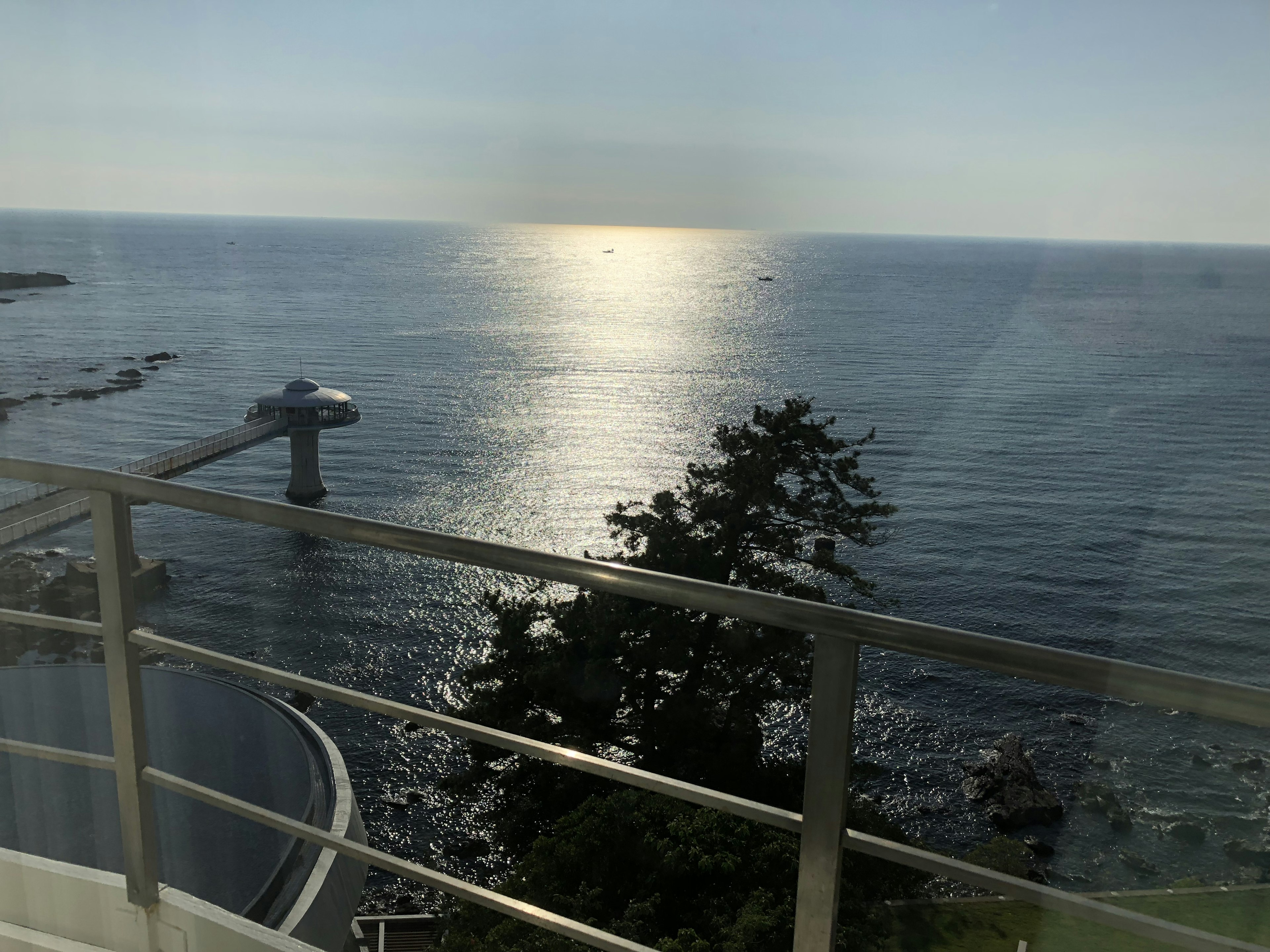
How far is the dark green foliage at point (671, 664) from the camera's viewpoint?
28.0 feet

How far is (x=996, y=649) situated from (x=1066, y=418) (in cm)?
3642

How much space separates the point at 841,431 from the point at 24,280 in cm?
3018

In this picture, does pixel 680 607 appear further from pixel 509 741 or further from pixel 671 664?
pixel 671 664

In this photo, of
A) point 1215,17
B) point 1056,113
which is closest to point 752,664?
point 1215,17

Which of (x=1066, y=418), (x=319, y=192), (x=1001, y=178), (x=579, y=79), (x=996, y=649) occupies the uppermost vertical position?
(x=579, y=79)

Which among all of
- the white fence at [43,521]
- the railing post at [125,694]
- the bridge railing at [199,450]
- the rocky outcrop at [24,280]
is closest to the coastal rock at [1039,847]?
the white fence at [43,521]

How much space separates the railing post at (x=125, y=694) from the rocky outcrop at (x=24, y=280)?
122cm

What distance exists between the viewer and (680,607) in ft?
2.56

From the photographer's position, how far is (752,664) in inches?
336

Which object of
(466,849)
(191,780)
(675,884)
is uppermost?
(191,780)

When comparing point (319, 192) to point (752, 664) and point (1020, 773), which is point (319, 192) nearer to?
point (752, 664)

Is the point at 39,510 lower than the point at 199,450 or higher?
higher

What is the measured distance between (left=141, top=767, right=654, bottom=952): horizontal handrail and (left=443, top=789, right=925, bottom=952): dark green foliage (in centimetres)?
349

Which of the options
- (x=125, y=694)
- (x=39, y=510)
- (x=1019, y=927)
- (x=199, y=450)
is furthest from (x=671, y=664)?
(x=199, y=450)
